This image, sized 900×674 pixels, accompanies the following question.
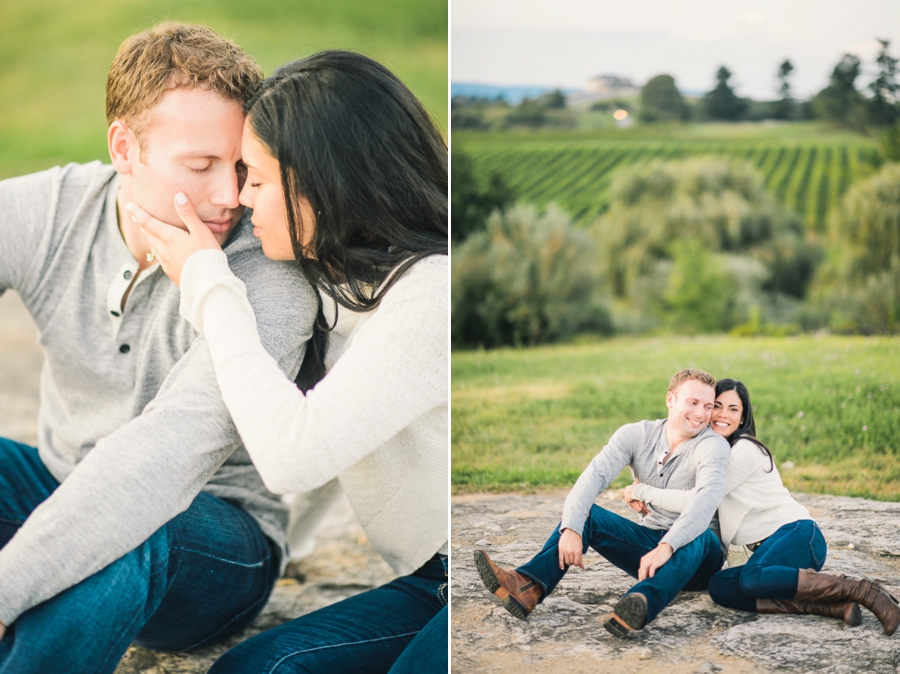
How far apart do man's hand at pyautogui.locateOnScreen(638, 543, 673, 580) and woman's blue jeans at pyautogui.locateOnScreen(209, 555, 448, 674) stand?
0.41 m

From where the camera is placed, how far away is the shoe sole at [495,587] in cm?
153

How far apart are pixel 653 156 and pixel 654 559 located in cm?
261

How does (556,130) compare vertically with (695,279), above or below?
above

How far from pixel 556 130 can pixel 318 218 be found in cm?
213

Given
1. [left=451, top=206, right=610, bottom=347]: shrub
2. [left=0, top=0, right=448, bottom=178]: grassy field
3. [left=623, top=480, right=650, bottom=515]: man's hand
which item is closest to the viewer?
[left=623, top=480, right=650, bottom=515]: man's hand

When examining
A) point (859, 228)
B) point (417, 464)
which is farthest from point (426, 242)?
point (859, 228)

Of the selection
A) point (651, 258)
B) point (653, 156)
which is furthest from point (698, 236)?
point (653, 156)

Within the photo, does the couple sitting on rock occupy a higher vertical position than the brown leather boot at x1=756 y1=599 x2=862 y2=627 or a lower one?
higher

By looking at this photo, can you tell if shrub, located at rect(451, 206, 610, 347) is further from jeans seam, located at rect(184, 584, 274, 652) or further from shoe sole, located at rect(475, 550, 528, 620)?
shoe sole, located at rect(475, 550, 528, 620)

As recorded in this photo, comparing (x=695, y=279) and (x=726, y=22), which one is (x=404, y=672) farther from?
(x=695, y=279)

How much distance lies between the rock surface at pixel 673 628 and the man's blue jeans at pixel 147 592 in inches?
19.9

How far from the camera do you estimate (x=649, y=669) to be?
142 centimetres

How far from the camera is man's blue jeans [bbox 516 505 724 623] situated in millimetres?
1410

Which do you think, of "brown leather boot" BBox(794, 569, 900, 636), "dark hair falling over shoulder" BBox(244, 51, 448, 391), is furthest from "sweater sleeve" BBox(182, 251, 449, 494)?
"brown leather boot" BBox(794, 569, 900, 636)
